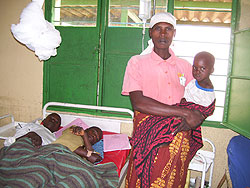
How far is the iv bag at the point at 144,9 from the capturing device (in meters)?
2.62

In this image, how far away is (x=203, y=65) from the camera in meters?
1.45

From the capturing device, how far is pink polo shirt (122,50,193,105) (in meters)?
1.50

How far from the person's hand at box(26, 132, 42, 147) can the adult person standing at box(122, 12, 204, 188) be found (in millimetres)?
1189

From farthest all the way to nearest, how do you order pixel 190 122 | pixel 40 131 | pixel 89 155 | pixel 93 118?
pixel 93 118 < pixel 40 131 < pixel 89 155 < pixel 190 122

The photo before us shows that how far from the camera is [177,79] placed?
154 centimetres

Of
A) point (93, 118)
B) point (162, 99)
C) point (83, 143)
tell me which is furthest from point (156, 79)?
point (93, 118)

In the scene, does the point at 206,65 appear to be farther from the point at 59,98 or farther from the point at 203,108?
the point at 59,98

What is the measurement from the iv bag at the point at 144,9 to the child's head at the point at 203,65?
4.51ft

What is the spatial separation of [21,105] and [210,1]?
3.76 meters

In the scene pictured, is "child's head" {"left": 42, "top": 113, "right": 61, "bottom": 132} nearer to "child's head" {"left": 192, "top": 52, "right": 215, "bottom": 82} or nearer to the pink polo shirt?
the pink polo shirt

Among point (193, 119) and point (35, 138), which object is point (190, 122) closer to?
point (193, 119)

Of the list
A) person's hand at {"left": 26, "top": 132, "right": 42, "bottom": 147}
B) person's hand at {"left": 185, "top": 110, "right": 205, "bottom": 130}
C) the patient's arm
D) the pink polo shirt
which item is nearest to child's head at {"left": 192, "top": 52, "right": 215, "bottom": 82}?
the pink polo shirt

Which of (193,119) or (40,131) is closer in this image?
(193,119)

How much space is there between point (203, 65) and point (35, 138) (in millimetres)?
1856
